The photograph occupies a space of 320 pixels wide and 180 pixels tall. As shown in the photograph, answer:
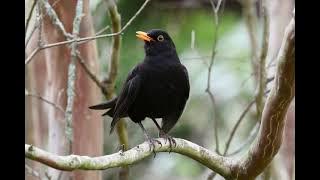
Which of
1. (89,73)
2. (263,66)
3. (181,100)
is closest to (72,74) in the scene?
(89,73)

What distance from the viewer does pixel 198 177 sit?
133 inches

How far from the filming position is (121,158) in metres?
1.93

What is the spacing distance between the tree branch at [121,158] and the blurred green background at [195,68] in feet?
1.88

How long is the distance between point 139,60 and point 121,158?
93 centimetres

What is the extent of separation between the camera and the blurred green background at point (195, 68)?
2988 millimetres

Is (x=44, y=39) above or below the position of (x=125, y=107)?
above

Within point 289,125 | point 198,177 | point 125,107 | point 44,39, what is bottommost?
point 198,177

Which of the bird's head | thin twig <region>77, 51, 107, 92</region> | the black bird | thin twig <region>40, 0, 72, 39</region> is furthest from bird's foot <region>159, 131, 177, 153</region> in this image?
thin twig <region>40, 0, 72, 39</region>

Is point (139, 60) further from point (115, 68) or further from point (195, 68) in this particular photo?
point (195, 68)

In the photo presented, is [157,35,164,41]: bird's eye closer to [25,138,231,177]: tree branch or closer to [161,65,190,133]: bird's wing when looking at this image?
[161,65,190,133]: bird's wing

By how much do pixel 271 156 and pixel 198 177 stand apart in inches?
45.4

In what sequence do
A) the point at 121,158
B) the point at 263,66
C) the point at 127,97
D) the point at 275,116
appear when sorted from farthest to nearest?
the point at 263,66, the point at 127,97, the point at 275,116, the point at 121,158
